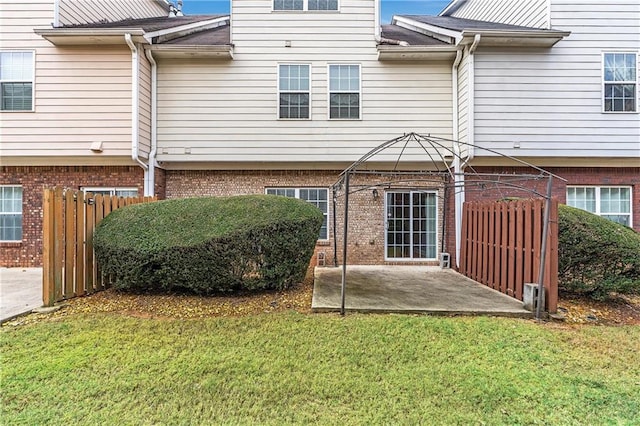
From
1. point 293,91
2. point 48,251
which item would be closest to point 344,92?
point 293,91

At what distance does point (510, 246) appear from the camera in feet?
20.4

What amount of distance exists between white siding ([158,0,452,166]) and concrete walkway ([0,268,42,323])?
405 cm

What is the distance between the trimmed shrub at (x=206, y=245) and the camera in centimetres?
563

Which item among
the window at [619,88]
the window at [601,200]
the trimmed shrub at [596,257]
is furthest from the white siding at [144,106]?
the window at [619,88]

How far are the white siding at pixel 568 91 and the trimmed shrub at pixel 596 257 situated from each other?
3.28 m

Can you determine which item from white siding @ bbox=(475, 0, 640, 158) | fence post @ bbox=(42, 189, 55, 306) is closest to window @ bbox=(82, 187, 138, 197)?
fence post @ bbox=(42, 189, 55, 306)

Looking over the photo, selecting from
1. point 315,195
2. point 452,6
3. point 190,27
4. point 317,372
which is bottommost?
point 317,372

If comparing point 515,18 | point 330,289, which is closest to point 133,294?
point 330,289

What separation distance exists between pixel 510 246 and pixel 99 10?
40.4 ft

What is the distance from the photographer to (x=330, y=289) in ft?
20.8

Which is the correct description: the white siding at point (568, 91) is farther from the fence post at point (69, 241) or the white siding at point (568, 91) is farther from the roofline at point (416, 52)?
the fence post at point (69, 241)

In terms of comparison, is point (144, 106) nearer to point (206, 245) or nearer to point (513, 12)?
point (206, 245)

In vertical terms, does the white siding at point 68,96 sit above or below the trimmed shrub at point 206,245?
above

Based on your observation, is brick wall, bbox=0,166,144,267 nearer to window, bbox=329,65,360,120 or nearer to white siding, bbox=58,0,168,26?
white siding, bbox=58,0,168,26
